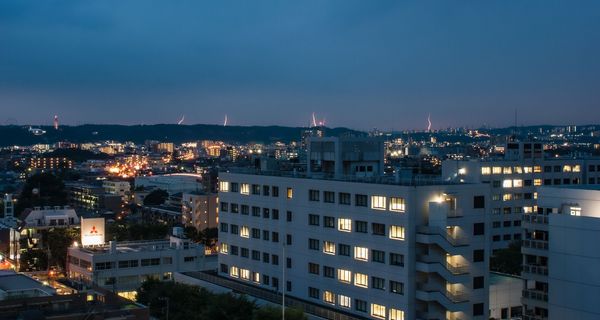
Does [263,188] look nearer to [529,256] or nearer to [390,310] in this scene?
[390,310]

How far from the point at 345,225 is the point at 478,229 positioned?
529 cm

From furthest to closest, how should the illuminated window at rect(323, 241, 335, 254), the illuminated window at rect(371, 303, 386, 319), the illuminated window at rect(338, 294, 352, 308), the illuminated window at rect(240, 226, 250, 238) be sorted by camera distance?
1. the illuminated window at rect(240, 226, 250, 238)
2. the illuminated window at rect(323, 241, 335, 254)
3. the illuminated window at rect(338, 294, 352, 308)
4. the illuminated window at rect(371, 303, 386, 319)

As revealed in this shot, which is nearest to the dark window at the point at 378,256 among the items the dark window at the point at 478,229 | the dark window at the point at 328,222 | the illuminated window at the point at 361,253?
the illuminated window at the point at 361,253

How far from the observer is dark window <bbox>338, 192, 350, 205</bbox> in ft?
98.6

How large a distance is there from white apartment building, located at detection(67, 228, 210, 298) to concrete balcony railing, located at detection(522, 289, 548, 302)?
2354 cm

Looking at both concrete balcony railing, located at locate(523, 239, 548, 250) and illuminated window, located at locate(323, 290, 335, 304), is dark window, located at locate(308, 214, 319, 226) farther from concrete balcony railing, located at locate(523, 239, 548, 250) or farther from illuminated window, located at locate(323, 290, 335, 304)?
concrete balcony railing, located at locate(523, 239, 548, 250)

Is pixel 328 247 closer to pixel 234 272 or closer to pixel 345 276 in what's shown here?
pixel 345 276

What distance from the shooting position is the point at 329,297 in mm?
31094

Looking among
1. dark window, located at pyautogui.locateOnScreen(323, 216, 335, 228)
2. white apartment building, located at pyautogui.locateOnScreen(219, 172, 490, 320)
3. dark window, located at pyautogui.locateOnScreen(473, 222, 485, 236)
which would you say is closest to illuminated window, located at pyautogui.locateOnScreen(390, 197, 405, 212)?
white apartment building, located at pyautogui.locateOnScreen(219, 172, 490, 320)

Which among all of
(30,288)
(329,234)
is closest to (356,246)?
(329,234)

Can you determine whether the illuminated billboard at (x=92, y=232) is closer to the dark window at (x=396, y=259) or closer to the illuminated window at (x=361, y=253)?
the illuminated window at (x=361, y=253)

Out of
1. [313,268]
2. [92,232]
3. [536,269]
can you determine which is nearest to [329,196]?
[313,268]

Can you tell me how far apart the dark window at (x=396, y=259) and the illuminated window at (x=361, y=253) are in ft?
4.45

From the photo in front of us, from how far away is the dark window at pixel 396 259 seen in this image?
27.6 metres
